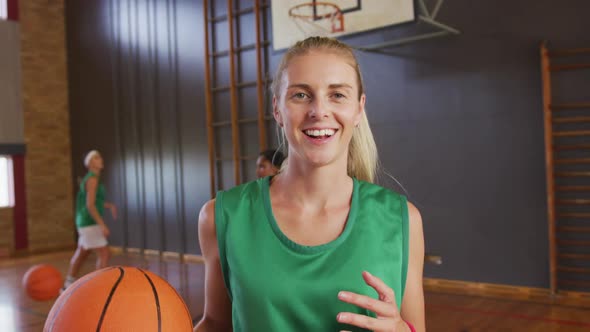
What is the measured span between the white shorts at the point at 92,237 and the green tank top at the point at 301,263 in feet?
14.6

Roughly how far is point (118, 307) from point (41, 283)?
3988 millimetres

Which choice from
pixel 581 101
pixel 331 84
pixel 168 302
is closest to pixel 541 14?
pixel 581 101

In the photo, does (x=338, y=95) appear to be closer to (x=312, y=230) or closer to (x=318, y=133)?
(x=318, y=133)

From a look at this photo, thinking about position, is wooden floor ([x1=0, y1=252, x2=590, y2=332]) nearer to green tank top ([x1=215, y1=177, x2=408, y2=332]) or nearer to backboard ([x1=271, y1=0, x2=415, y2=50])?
backboard ([x1=271, y1=0, x2=415, y2=50])

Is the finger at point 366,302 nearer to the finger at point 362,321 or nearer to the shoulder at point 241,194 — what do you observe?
the finger at point 362,321

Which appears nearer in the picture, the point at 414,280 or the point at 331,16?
the point at 414,280

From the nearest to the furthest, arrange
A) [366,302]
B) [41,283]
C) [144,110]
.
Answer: [366,302]
[41,283]
[144,110]

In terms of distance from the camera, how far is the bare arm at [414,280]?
1.17 m

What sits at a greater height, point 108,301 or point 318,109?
point 318,109

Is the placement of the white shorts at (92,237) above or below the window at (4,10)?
below

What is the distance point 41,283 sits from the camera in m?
4.56

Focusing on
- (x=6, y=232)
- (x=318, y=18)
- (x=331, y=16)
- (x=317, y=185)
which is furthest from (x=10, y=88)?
(x=317, y=185)

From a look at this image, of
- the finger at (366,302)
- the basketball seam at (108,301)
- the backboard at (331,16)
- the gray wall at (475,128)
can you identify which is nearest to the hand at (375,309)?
the finger at (366,302)

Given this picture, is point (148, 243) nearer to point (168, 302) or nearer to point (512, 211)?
point (512, 211)
